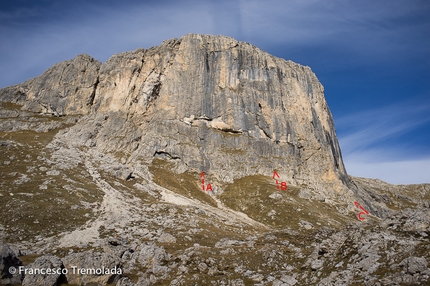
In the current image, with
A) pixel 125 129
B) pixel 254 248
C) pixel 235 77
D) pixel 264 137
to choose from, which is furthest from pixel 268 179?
pixel 254 248

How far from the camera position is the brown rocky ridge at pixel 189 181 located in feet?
105

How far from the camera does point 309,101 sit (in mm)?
157750

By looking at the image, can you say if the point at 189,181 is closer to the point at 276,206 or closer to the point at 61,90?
the point at 276,206

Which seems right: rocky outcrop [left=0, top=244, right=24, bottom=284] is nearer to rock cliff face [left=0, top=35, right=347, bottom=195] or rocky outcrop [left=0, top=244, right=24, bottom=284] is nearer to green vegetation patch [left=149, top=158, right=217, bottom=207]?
green vegetation patch [left=149, top=158, right=217, bottom=207]

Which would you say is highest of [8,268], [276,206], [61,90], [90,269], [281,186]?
[61,90]

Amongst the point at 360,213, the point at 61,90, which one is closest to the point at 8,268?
the point at 360,213

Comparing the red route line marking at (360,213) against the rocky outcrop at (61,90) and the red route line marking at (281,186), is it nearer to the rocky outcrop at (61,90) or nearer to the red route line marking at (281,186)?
the red route line marking at (281,186)

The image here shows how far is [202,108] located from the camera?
143 m

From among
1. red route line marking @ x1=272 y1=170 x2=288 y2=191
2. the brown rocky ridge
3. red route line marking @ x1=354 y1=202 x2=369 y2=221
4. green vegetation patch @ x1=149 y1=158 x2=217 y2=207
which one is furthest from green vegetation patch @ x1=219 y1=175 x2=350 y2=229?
red route line marking @ x1=354 y1=202 x2=369 y2=221

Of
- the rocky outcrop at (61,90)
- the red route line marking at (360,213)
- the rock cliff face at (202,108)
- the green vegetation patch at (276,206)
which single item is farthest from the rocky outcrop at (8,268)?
the rocky outcrop at (61,90)

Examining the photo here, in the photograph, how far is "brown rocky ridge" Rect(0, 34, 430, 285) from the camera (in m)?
A: 31.9

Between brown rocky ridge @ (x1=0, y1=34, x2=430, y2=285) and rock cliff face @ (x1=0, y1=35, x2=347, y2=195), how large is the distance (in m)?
0.67

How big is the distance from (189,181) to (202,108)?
41558 mm

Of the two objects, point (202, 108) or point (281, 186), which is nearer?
point (281, 186)
